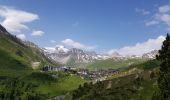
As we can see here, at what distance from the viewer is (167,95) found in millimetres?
91312

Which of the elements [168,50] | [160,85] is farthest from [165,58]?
[160,85]

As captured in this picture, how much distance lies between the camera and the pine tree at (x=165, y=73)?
90800 mm

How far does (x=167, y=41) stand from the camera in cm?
9925

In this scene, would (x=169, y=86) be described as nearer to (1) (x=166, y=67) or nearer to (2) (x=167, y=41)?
(1) (x=166, y=67)

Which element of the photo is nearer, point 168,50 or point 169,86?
point 169,86

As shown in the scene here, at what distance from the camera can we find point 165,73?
9200 cm

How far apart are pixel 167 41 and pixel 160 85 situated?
48.3 ft

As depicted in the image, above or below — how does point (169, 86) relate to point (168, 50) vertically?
below

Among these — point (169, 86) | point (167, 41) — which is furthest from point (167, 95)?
point (167, 41)

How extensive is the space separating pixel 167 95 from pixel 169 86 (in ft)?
8.99

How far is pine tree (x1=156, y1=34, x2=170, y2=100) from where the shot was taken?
298 feet

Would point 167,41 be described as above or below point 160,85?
above

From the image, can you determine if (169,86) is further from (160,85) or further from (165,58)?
(165,58)

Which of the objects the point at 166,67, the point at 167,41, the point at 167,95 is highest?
the point at 167,41
